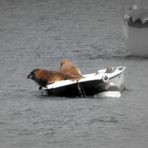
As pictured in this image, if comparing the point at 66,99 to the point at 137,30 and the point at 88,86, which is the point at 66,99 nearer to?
the point at 88,86

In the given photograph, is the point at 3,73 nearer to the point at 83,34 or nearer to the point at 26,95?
the point at 26,95

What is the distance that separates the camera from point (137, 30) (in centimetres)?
2622

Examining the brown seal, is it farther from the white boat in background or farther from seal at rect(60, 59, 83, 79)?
the white boat in background

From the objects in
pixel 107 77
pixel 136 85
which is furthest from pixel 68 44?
pixel 107 77

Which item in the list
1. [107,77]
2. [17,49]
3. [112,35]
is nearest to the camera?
[107,77]

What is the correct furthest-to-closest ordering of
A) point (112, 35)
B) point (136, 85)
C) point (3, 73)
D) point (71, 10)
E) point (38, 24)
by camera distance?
point (71, 10)
point (38, 24)
point (112, 35)
point (3, 73)
point (136, 85)

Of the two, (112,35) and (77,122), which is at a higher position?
(77,122)

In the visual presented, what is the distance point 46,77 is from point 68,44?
36.9ft

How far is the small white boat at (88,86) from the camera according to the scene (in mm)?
19203

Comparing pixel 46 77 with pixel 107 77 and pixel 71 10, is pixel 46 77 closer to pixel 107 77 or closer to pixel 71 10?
pixel 107 77

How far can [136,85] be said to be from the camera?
21.5 metres

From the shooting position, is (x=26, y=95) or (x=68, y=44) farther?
(x=68, y=44)

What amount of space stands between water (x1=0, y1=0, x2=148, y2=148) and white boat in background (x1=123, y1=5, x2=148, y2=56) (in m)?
0.34

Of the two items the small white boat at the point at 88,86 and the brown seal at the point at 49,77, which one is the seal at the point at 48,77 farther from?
the small white boat at the point at 88,86
